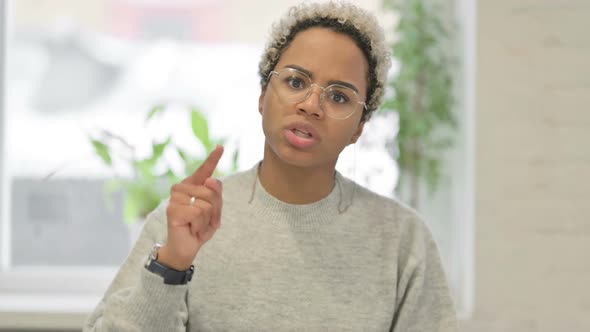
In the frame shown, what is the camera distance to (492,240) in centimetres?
238

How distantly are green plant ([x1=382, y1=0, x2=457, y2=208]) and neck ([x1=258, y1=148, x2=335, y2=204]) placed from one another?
1.01 m

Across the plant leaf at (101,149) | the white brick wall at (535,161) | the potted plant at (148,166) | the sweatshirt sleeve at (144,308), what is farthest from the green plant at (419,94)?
the sweatshirt sleeve at (144,308)

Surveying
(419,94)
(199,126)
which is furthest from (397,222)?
(419,94)

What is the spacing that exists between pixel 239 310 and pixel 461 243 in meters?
1.42

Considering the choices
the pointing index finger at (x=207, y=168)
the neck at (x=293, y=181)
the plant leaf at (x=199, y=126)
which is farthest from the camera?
the plant leaf at (x=199, y=126)

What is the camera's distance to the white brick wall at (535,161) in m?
2.36

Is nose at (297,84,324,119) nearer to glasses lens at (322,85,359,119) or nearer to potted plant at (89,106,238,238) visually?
glasses lens at (322,85,359,119)

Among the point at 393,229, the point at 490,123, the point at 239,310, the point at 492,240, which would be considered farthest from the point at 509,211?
the point at 239,310

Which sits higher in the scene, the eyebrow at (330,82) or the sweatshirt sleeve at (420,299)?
the eyebrow at (330,82)

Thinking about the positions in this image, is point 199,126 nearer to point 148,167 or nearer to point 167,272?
point 148,167

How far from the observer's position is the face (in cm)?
133

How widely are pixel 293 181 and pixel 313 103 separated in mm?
203

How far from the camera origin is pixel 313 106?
1.32m

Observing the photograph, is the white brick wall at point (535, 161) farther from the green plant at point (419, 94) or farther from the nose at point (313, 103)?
the nose at point (313, 103)
